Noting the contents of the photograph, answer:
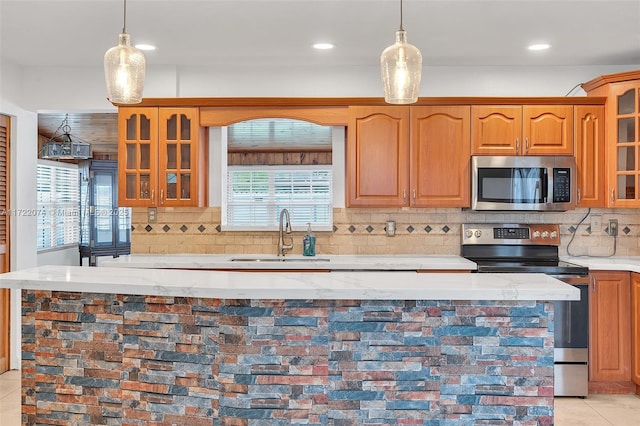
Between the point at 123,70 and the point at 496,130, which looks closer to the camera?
the point at 123,70

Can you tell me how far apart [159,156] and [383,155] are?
1804 mm

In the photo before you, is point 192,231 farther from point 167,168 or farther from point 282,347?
point 282,347

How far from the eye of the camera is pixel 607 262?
4.09 m

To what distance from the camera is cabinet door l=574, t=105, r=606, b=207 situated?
13.9 feet

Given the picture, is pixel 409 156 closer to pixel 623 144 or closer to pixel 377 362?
pixel 623 144

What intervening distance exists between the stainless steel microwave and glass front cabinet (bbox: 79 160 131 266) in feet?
20.2

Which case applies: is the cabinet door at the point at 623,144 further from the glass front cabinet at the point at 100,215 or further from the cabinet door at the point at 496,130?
the glass front cabinet at the point at 100,215

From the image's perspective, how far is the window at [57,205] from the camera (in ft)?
23.9

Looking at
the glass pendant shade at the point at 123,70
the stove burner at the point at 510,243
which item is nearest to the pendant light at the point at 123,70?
the glass pendant shade at the point at 123,70

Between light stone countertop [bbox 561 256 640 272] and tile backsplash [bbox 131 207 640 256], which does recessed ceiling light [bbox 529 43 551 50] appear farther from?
light stone countertop [bbox 561 256 640 272]

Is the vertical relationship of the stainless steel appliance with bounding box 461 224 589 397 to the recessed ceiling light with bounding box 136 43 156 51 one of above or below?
below

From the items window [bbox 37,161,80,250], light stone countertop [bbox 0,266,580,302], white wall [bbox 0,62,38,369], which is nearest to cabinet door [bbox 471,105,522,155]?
light stone countertop [bbox 0,266,580,302]

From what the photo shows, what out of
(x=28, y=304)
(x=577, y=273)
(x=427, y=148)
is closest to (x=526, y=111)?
(x=427, y=148)

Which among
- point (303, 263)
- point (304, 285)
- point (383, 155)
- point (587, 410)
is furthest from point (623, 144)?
point (304, 285)
